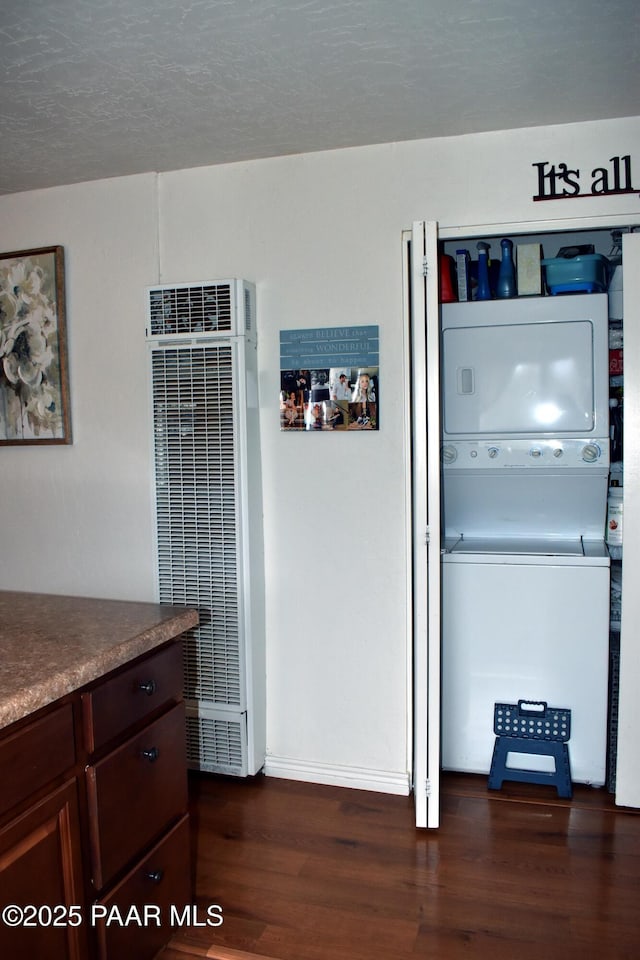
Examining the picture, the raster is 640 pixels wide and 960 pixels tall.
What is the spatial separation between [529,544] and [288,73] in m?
1.97

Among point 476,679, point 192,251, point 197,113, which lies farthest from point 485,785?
point 197,113

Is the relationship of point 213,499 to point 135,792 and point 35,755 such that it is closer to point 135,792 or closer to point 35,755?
point 135,792

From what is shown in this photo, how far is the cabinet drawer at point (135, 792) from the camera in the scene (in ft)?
4.74

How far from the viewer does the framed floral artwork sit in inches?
114

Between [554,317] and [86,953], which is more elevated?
[554,317]

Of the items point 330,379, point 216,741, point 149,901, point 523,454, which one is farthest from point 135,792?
point 523,454

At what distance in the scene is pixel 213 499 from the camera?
A: 2584mm

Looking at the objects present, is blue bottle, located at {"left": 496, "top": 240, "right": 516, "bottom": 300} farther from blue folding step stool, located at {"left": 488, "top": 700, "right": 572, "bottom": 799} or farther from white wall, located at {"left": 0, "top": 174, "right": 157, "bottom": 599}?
blue folding step stool, located at {"left": 488, "top": 700, "right": 572, "bottom": 799}

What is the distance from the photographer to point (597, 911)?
1.91m

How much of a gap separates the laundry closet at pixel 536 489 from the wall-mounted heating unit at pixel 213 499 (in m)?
0.75

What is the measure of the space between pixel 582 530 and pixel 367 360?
1.20 m

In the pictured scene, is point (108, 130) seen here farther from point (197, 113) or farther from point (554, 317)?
point (554, 317)

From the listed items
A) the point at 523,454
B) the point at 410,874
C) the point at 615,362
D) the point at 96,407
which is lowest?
the point at 410,874

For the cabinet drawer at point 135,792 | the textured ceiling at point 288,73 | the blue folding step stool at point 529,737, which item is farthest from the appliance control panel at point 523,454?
the cabinet drawer at point 135,792
